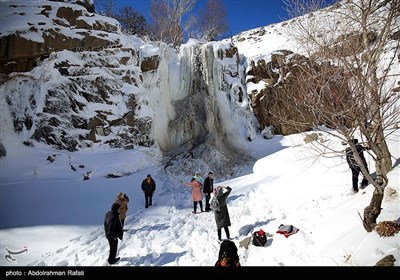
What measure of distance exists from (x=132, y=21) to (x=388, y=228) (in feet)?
89.1

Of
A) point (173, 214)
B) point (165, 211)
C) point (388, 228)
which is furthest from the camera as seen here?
point (165, 211)

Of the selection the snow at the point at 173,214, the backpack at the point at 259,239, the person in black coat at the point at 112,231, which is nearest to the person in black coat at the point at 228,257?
the snow at the point at 173,214

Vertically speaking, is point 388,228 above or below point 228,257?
below

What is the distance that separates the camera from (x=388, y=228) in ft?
11.8

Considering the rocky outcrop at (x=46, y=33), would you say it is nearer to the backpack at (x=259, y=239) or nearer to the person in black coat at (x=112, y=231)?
the person in black coat at (x=112, y=231)

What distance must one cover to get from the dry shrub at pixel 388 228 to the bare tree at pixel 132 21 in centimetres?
2547

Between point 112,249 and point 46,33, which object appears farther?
point 46,33

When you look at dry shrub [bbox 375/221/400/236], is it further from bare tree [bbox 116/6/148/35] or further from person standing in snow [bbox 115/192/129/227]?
bare tree [bbox 116/6/148/35]

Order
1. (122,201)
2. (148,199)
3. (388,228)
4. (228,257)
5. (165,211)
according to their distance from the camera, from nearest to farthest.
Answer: (228,257) → (388,228) → (122,201) → (165,211) → (148,199)

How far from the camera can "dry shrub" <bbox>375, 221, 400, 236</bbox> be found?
3.56 meters

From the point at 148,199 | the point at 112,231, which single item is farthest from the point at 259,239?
the point at 148,199

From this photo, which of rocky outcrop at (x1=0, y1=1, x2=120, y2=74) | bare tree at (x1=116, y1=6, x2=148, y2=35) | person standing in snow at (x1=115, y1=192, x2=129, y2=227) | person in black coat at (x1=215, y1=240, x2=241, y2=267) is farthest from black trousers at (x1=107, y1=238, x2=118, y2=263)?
bare tree at (x1=116, y1=6, x2=148, y2=35)

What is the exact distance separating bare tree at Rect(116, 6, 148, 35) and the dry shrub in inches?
1003

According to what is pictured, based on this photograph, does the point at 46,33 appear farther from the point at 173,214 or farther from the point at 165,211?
the point at 173,214
